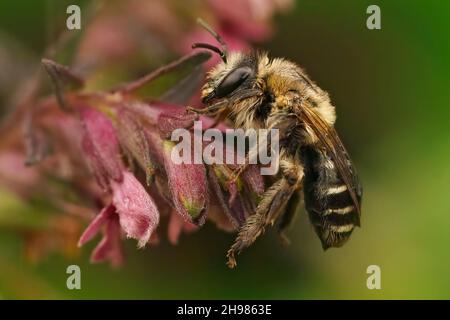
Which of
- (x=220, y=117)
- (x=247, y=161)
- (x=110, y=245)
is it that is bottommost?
(x=110, y=245)

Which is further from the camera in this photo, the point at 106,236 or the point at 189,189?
the point at 106,236

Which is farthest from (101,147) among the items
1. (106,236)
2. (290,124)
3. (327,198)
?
(327,198)

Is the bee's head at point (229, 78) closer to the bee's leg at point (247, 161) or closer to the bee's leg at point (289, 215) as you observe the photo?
the bee's leg at point (247, 161)

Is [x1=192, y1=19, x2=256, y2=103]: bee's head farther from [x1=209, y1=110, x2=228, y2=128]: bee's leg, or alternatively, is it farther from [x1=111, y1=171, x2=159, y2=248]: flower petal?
[x1=111, y1=171, x2=159, y2=248]: flower petal

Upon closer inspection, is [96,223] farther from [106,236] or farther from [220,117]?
[220,117]

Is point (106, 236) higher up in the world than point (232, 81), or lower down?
lower down

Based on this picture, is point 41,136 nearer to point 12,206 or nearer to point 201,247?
point 12,206

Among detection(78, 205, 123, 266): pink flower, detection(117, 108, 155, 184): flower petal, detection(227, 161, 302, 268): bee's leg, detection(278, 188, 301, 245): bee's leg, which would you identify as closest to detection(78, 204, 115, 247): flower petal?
detection(78, 205, 123, 266): pink flower
